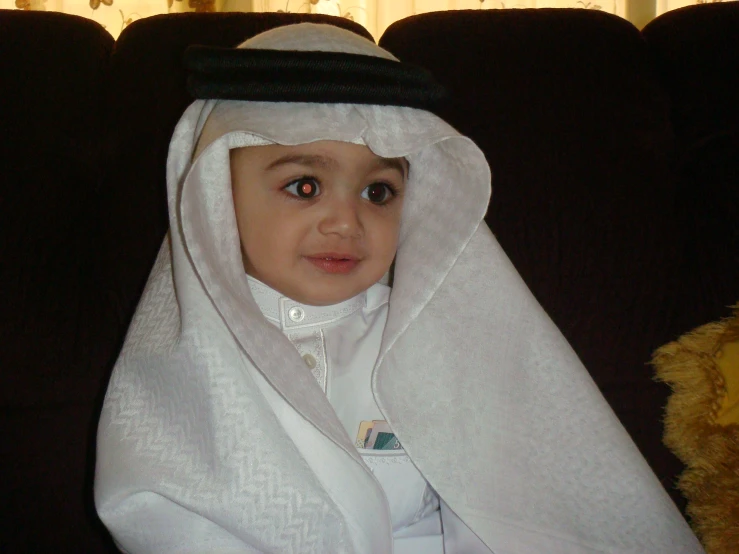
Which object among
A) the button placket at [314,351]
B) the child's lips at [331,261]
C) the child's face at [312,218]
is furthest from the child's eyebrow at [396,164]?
the button placket at [314,351]

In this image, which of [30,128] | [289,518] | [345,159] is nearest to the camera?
[289,518]

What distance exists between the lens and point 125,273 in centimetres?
107

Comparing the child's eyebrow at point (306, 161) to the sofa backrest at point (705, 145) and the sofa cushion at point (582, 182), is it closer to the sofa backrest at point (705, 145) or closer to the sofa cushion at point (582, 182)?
the sofa cushion at point (582, 182)

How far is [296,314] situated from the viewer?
0.92 meters

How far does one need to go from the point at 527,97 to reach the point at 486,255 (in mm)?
349

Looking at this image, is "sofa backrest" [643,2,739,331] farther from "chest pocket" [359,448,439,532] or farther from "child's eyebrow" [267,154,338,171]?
"child's eyebrow" [267,154,338,171]

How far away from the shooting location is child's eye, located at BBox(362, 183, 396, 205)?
93 cm

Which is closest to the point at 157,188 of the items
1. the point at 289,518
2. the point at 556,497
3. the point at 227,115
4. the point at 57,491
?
the point at 227,115

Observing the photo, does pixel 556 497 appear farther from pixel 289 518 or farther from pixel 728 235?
pixel 728 235

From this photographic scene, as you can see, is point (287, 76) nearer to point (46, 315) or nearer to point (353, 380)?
point (353, 380)

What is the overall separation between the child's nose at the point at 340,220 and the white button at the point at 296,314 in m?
0.13

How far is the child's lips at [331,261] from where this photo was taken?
866 millimetres

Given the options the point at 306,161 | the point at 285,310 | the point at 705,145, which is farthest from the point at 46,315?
the point at 705,145

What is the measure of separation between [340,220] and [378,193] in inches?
4.5
